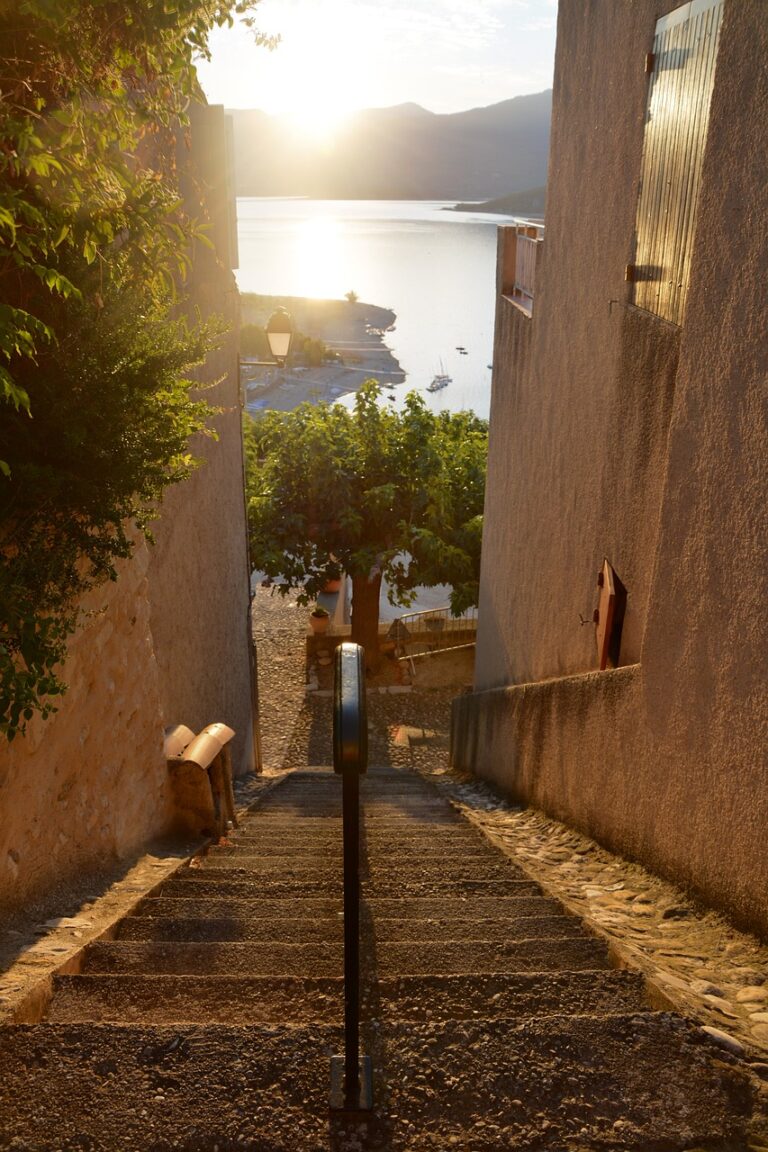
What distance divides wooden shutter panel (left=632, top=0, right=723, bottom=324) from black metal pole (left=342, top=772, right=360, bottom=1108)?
8.69 feet

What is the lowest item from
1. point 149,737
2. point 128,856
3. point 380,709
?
point 380,709

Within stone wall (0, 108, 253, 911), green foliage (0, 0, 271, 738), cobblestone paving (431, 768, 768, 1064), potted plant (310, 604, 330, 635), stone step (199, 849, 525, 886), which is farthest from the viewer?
potted plant (310, 604, 330, 635)

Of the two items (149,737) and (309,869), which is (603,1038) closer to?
(309,869)

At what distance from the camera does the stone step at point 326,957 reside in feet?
8.80

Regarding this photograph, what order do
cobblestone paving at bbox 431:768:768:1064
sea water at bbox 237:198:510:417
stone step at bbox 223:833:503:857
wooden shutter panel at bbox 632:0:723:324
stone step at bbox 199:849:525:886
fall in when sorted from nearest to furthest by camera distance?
1. cobblestone paving at bbox 431:768:768:1064
2. wooden shutter panel at bbox 632:0:723:324
3. stone step at bbox 199:849:525:886
4. stone step at bbox 223:833:503:857
5. sea water at bbox 237:198:510:417

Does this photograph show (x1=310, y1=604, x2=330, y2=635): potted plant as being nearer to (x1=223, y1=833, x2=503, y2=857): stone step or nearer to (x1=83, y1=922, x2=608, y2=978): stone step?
(x1=223, y1=833, x2=503, y2=857): stone step

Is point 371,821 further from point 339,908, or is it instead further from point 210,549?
point 210,549

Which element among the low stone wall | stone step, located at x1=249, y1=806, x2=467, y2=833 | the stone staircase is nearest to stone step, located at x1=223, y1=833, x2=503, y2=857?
stone step, located at x1=249, y1=806, x2=467, y2=833

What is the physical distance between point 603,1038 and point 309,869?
201 centimetres

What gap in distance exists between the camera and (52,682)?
285 cm

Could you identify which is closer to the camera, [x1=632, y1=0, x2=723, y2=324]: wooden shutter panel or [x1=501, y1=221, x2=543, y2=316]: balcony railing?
[x1=632, y1=0, x2=723, y2=324]: wooden shutter panel

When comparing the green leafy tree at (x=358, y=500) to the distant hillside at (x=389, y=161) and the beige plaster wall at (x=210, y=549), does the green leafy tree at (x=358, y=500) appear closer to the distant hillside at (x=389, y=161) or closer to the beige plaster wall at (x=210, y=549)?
the beige plaster wall at (x=210, y=549)

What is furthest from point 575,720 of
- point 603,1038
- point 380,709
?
point 380,709

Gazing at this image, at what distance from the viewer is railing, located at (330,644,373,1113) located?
1.87 m
